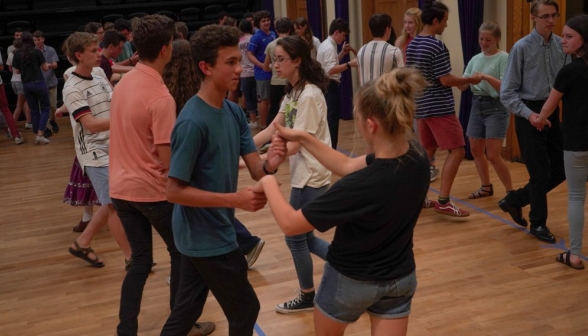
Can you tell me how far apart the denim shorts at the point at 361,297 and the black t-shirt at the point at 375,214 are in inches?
1.2

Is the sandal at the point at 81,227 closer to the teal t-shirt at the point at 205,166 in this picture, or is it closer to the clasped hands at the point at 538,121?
the teal t-shirt at the point at 205,166

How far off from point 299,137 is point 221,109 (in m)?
0.31

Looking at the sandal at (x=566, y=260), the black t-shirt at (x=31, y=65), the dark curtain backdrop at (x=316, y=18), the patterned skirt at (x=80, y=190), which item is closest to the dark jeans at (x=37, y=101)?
the black t-shirt at (x=31, y=65)

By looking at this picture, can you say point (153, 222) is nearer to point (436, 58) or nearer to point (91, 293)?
point (91, 293)

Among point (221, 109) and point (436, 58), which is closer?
point (221, 109)

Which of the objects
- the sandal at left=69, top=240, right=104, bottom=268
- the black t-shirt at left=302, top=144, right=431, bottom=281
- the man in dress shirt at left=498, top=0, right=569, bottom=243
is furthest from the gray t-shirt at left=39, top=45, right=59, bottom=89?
the black t-shirt at left=302, top=144, right=431, bottom=281

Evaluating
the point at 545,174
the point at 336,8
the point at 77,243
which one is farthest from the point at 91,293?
the point at 336,8

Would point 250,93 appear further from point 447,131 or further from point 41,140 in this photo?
point 447,131

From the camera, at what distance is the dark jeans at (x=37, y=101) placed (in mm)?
10273

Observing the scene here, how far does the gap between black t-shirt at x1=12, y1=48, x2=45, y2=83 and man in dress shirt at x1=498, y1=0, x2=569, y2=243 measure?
300 inches

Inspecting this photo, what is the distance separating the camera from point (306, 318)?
3883 millimetres

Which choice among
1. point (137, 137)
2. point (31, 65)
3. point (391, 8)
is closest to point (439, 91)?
point (137, 137)

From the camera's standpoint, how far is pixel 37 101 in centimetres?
1063

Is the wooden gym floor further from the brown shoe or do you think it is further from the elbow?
the elbow
